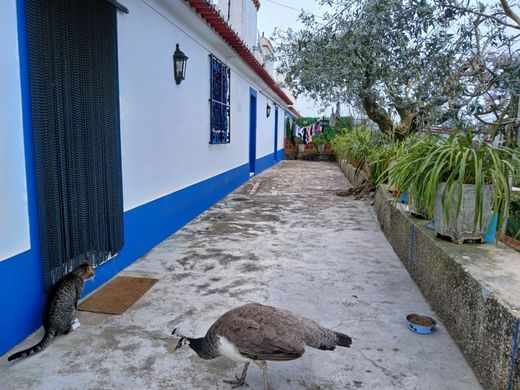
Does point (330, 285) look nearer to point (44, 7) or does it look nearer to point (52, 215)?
point (52, 215)

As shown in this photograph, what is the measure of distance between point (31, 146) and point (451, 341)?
2.95m

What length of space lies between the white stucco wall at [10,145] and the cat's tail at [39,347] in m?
0.54

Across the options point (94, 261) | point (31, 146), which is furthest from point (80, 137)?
point (94, 261)

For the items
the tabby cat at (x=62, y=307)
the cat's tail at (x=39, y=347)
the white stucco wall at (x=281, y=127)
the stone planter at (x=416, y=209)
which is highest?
the white stucco wall at (x=281, y=127)

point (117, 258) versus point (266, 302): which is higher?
point (117, 258)

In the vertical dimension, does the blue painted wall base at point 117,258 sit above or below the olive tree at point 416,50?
below

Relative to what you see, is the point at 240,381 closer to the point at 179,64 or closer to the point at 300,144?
the point at 179,64

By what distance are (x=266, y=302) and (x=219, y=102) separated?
5.09 m

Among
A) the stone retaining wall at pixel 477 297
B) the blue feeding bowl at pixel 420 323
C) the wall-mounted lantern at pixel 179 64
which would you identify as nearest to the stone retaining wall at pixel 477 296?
the stone retaining wall at pixel 477 297

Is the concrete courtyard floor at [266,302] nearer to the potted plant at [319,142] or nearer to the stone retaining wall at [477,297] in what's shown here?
the stone retaining wall at [477,297]

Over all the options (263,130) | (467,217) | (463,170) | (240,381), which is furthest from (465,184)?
(263,130)

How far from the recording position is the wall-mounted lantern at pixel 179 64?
205 inches

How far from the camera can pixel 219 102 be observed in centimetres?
757

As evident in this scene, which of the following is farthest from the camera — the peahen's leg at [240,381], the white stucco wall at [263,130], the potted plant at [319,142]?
the potted plant at [319,142]
